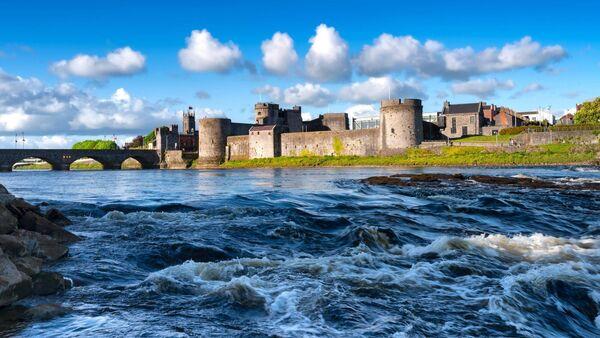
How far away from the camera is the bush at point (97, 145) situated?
13375 centimetres

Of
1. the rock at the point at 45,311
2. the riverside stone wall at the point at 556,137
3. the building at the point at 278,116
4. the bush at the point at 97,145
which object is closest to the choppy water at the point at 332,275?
the rock at the point at 45,311

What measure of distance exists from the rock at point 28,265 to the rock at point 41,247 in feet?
3.08

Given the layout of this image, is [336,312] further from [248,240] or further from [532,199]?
[532,199]

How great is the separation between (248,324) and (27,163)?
461ft

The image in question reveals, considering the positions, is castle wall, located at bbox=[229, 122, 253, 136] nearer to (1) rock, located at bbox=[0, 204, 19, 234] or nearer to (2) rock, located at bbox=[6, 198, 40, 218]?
(2) rock, located at bbox=[6, 198, 40, 218]

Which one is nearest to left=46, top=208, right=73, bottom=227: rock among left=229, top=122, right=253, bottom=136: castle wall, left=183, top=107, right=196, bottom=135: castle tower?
left=229, top=122, right=253, bottom=136: castle wall

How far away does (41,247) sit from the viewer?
8.55 m

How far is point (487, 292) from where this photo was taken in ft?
21.9

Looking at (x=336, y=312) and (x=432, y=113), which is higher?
(x=432, y=113)

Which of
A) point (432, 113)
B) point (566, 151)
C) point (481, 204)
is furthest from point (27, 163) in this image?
point (481, 204)

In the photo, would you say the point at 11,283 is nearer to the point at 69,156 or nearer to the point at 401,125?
the point at 401,125

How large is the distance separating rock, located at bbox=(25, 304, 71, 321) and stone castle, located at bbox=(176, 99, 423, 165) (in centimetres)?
5310

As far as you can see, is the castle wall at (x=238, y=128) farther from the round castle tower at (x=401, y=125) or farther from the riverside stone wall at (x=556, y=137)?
the riverside stone wall at (x=556, y=137)

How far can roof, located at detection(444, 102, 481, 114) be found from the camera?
66213 millimetres
